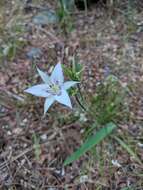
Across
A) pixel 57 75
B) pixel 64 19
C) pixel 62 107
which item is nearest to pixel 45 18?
pixel 64 19

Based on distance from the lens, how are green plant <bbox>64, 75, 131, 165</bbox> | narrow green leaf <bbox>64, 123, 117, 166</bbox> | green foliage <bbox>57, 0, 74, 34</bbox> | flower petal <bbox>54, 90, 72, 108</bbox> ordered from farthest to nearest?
green foliage <bbox>57, 0, 74, 34</bbox>
green plant <bbox>64, 75, 131, 165</bbox>
narrow green leaf <bbox>64, 123, 117, 166</bbox>
flower petal <bbox>54, 90, 72, 108</bbox>

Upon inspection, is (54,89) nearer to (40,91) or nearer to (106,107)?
(40,91)

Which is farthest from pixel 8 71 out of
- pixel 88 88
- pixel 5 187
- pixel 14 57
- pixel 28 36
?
pixel 5 187

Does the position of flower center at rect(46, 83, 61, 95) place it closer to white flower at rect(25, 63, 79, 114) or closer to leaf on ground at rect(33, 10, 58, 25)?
white flower at rect(25, 63, 79, 114)

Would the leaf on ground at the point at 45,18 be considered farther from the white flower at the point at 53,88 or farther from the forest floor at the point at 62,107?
the white flower at the point at 53,88

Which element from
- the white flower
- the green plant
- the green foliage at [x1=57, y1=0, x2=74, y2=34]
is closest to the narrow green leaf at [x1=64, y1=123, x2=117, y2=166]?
the green plant

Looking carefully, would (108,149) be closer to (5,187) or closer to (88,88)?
(88,88)

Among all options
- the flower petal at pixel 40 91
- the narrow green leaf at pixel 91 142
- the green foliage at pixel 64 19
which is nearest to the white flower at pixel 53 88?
the flower petal at pixel 40 91
